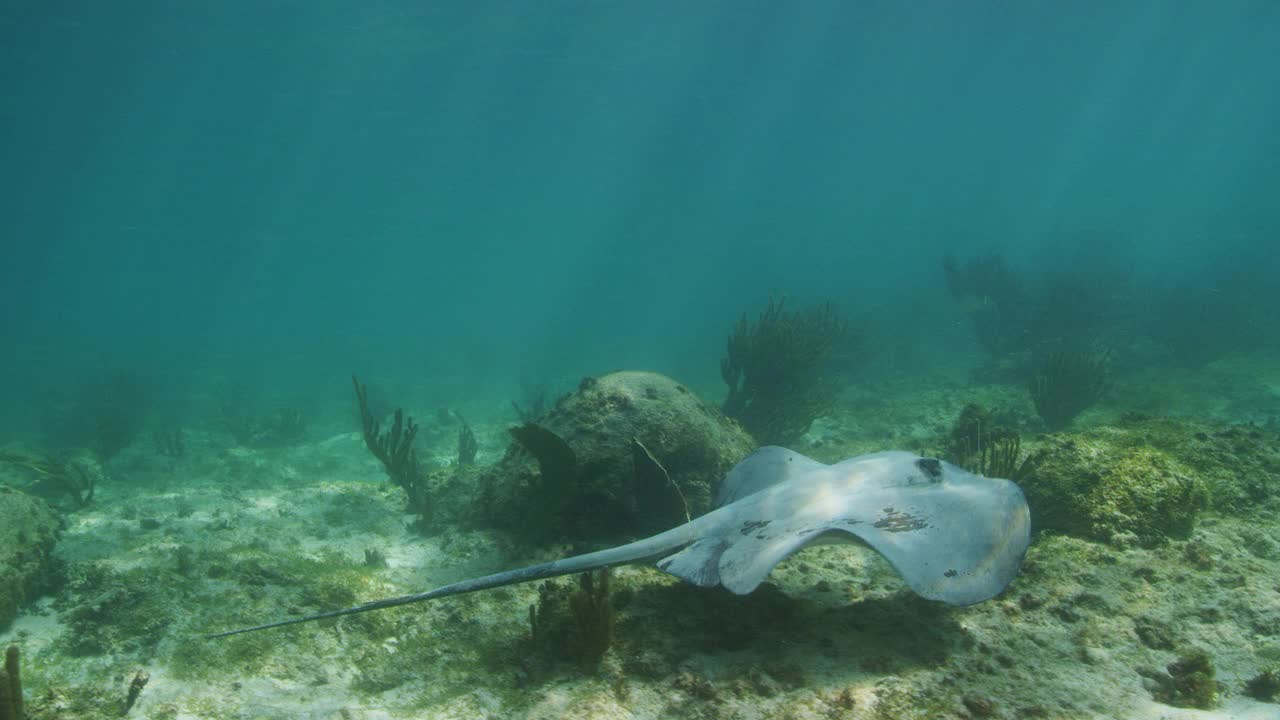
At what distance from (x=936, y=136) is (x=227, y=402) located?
10142 cm

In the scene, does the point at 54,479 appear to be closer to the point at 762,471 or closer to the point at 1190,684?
the point at 762,471

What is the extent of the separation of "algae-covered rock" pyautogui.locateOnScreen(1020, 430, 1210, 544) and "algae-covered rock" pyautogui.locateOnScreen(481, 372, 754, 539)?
2675 mm

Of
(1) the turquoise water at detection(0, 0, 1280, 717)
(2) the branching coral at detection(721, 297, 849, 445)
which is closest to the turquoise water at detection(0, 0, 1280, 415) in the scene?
(1) the turquoise water at detection(0, 0, 1280, 717)

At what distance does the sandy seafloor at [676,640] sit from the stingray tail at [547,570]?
419mm

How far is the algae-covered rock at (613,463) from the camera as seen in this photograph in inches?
194

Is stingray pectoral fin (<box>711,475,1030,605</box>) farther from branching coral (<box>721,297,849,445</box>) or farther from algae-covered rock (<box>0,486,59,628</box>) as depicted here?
branching coral (<box>721,297,849,445</box>)

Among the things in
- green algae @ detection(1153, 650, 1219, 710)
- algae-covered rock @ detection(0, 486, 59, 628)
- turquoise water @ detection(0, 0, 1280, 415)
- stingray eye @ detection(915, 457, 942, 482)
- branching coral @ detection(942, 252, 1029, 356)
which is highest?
turquoise water @ detection(0, 0, 1280, 415)

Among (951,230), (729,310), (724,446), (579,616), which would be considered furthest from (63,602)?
(951,230)

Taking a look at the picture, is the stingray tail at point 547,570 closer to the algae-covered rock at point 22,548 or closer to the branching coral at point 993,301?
the algae-covered rock at point 22,548

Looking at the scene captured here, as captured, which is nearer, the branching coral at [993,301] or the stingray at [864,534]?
the stingray at [864,534]

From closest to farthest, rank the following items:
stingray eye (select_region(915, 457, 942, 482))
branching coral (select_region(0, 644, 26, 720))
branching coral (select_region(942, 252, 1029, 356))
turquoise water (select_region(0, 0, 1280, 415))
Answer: branching coral (select_region(0, 644, 26, 720)) < stingray eye (select_region(915, 457, 942, 482)) < branching coral (select_region(942, 252, 1029, 356)) < turquoise water (select_region(0, 0, 1280, 415))

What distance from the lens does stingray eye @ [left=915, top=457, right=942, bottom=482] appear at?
3465 mm

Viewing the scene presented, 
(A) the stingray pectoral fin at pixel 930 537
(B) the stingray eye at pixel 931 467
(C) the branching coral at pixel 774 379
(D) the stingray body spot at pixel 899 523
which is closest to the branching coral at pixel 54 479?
(A) the stingray pectoral fin at pixel 930 537

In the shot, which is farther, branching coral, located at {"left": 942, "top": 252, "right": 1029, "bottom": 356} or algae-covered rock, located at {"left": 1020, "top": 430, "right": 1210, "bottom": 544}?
branching coral, located at {"left": 942, "top": 252, "right": 1029, "bottom": 356}
